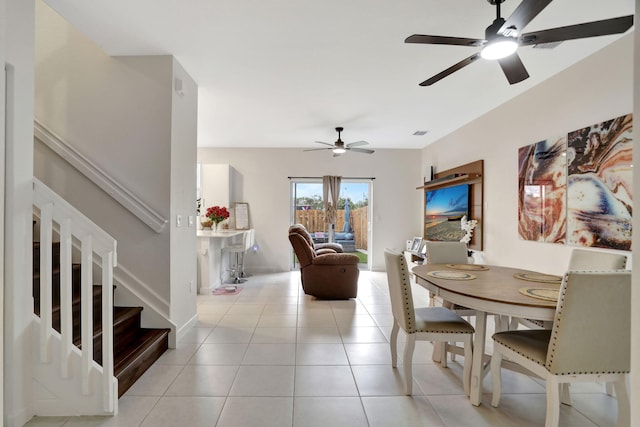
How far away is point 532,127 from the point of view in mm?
3678

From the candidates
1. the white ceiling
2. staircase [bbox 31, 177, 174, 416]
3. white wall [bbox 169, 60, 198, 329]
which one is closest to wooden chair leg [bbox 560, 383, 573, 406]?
the white ceiling

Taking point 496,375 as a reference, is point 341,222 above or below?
above

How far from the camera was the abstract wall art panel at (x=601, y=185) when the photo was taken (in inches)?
102

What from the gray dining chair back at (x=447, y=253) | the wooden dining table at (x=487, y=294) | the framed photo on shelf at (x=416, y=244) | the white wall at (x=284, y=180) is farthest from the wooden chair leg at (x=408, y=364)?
the white wall at (x=284, y=180)

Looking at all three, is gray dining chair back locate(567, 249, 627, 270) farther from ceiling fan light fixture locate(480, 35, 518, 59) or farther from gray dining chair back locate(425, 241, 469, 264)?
ceiling fan light fixture locate(480, 35, 518, 59)

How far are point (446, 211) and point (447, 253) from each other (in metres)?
2.54

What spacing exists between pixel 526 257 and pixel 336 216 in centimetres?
398

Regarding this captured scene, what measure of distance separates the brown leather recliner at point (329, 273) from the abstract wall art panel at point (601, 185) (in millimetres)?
2603

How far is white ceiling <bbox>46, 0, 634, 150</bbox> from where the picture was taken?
2332 mm

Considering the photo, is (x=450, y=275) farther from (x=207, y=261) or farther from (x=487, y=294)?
(x=207, y=261)

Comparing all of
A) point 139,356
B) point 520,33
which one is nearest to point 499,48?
point 520,33

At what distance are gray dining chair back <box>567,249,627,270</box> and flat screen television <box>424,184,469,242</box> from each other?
2.51 metres

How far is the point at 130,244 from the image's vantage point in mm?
2986

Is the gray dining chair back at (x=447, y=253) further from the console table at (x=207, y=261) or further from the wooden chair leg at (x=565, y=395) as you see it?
the console table at (x=207, y=261)
